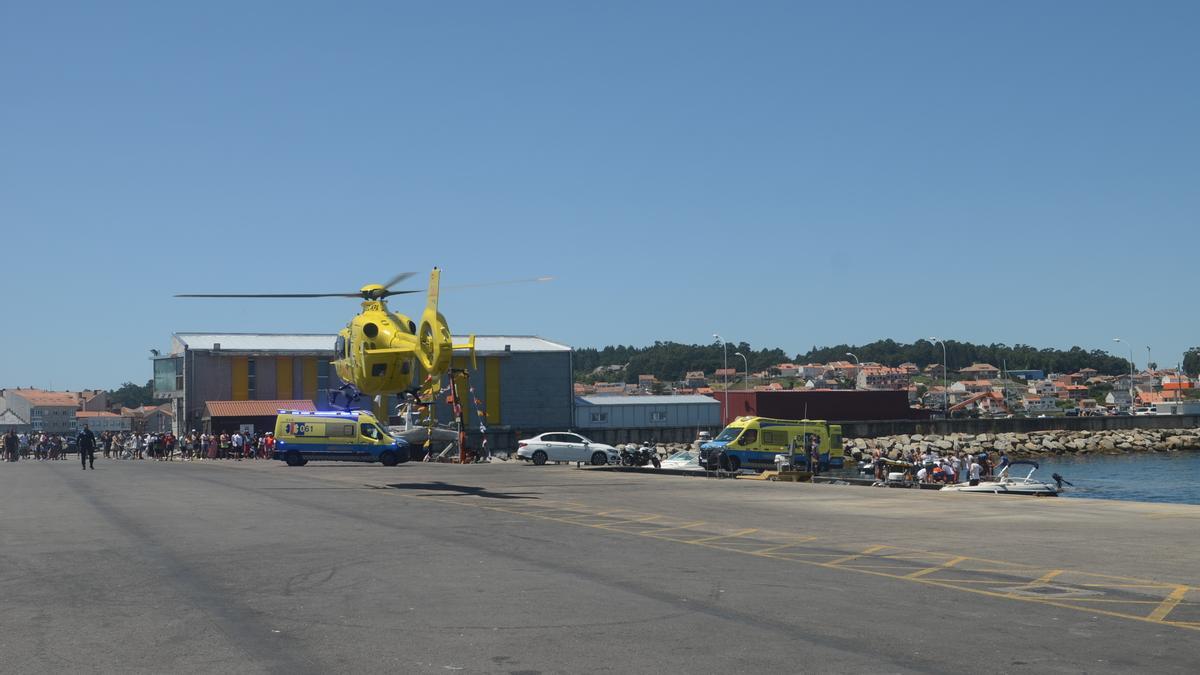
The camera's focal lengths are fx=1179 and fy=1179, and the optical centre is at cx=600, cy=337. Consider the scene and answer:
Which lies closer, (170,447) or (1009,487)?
(1009,487)

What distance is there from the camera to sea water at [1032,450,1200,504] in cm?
5000

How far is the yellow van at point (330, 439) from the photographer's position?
47000 millimetres

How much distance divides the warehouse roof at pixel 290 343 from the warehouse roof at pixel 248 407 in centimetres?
665

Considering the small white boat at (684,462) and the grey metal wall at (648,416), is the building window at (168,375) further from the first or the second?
the small white boat at (684,462)

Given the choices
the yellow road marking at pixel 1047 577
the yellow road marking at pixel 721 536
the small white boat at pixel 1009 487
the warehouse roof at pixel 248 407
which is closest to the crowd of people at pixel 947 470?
the small white boat at pixel 1009 487

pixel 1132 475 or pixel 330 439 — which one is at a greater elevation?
pixel 330 439

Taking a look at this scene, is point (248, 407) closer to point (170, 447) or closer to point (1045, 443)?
point (170, 447)

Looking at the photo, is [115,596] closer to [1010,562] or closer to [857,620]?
[857,620]

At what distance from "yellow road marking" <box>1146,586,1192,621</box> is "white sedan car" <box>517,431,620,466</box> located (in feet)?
132

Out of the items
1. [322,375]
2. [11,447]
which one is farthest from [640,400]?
[11,447]

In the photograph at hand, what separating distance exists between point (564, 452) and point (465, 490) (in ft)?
70.4

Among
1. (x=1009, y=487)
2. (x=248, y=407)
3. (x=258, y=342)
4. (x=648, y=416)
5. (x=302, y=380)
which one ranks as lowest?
(x=1009, y=487)

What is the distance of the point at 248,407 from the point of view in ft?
231

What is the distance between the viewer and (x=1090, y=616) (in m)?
11.3
